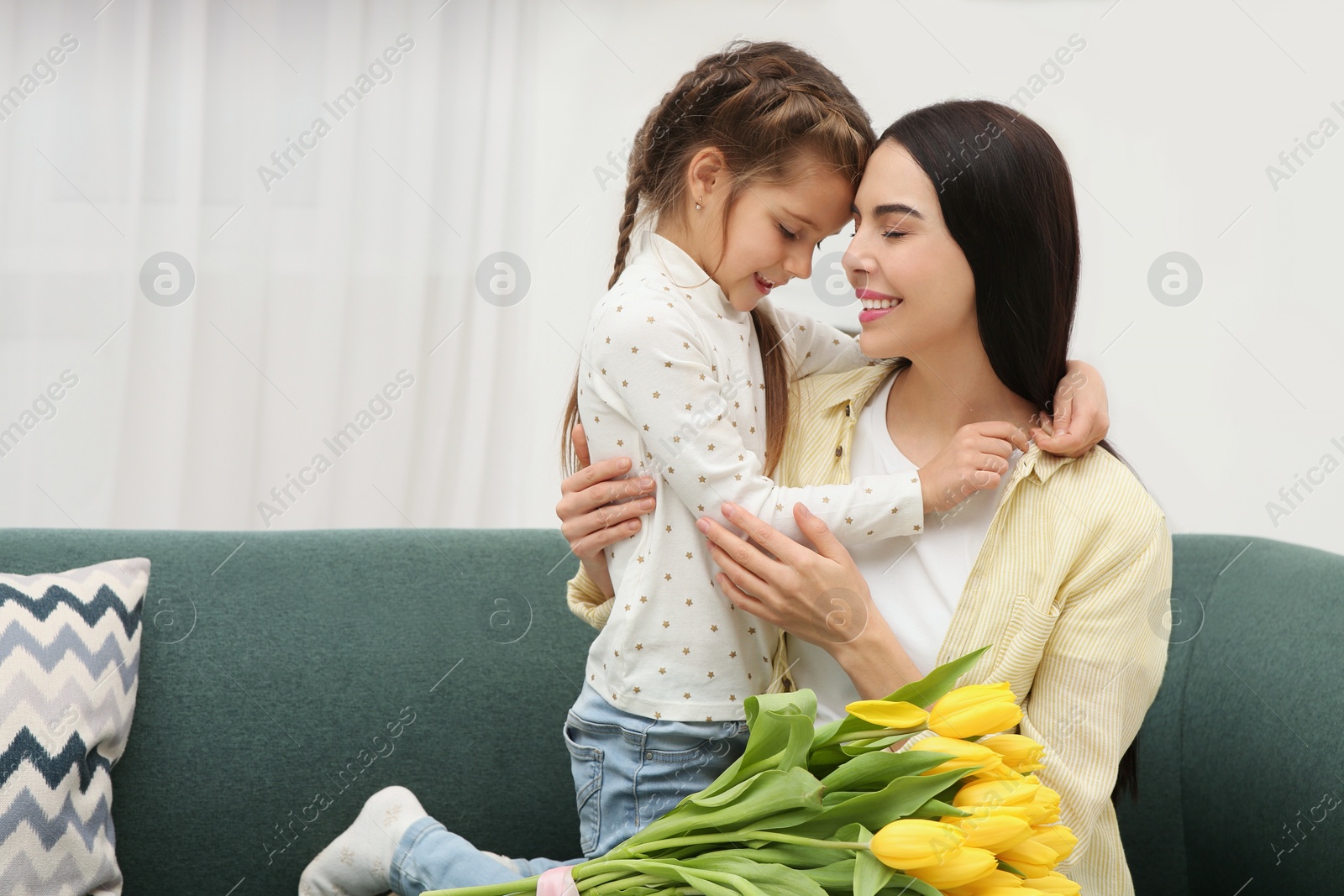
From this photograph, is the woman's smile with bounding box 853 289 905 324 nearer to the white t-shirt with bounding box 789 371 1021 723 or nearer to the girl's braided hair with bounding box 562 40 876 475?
the girl's braided hair with bounding box 562 40 876 475

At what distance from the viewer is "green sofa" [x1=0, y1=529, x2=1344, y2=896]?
1505mm

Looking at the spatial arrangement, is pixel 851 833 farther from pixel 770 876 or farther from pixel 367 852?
pixel 367 852

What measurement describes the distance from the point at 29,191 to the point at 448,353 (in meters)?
1.14

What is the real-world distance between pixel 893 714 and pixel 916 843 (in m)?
0.11

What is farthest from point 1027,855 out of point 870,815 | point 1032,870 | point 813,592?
point 813,592

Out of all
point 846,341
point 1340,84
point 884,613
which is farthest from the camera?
point 1340,84

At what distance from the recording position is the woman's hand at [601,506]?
1232 mm

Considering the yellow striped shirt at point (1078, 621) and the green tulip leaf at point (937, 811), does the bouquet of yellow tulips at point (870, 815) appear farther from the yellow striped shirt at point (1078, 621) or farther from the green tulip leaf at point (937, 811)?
the yellow striped shirt at point (1078, 621)

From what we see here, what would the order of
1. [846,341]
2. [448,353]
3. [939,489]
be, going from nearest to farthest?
[939,489], [846,341], [448,353]

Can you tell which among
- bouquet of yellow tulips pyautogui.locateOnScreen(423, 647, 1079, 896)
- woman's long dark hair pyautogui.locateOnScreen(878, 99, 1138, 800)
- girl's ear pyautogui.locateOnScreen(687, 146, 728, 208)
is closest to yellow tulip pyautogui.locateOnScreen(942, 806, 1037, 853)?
bouquet of yellow tulips pyautogui.locateOnScreen(423, 647, 1079, 896)

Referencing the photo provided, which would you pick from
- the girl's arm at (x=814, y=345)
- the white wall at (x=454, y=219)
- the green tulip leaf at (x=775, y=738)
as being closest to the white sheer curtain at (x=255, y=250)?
the white wall at (x=454, y=219)

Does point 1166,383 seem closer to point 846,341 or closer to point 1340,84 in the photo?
point 1340,84

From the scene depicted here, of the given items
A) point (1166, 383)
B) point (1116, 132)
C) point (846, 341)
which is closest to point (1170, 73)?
point (1116, 132)

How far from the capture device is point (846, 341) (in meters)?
1.57
